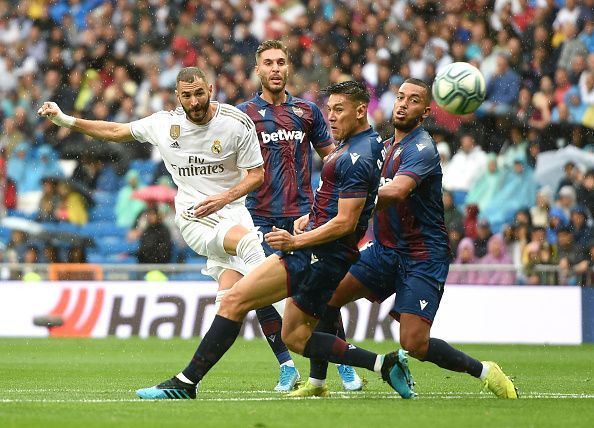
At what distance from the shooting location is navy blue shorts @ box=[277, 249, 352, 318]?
8977 millimetres

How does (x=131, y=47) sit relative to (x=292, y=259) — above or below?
above

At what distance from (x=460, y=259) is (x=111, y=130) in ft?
32.1

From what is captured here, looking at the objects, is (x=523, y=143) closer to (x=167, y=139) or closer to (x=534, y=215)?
(x=534, y=215)

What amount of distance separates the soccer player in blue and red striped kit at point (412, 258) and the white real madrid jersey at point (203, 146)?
1249 mm

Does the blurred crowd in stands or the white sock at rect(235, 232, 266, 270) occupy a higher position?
the blurred crowd in stands

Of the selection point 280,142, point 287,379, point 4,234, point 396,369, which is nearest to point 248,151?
point 280,142

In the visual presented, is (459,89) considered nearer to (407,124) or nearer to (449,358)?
(407,124)

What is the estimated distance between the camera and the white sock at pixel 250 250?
33.5 ft

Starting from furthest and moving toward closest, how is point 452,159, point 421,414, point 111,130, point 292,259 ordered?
point 452,159 < point 111,130 < point 292,259 < point 421,414

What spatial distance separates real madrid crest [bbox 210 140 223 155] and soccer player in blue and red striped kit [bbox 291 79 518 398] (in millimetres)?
1413

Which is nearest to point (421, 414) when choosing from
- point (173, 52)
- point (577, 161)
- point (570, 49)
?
point (577, 161)

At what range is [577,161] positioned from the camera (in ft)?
64.8

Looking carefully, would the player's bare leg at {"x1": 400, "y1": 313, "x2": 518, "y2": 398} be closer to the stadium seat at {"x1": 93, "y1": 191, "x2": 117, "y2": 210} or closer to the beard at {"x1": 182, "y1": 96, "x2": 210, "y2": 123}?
the beard at {"x1": 182, "y1": 96, "x2": 210, "y2": 123}

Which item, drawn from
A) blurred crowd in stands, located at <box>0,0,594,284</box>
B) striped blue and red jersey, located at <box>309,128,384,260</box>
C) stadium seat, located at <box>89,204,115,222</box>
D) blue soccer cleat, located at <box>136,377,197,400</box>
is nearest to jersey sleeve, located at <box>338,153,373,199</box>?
striped blue and red jersey, located at <box>309,128,384,260</box>
